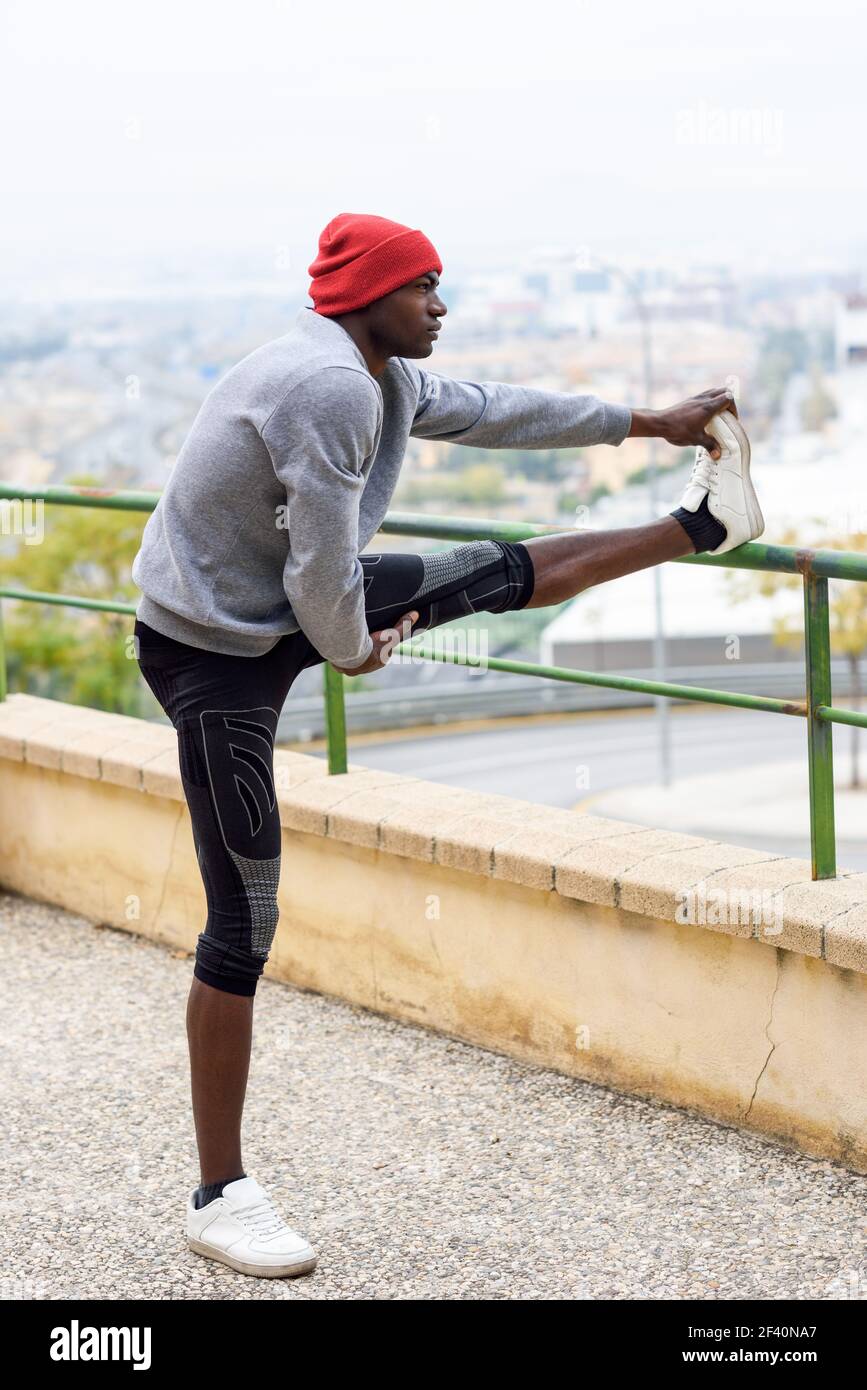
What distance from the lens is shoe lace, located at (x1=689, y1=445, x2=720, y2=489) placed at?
2.78 m

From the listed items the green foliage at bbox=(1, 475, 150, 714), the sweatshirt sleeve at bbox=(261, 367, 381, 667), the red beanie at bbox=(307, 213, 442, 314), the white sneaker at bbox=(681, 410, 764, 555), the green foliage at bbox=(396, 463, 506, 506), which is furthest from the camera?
the green foliage at bbox=(396, 463, 506, 506)

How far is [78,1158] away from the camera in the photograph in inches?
127

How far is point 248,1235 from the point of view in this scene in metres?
2.69

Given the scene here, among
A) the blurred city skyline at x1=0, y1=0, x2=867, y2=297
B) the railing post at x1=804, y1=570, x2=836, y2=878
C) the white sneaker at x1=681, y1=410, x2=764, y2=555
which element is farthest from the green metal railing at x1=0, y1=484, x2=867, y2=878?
the blurred city skyline at x1=0, y1=0, x2=867, y2=297

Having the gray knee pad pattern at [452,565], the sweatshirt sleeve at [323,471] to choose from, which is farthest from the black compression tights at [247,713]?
the sweatshirt sleeve at [323,471]

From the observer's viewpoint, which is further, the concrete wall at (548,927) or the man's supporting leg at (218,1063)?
the concrete wall at (548,927)

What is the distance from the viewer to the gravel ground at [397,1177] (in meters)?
2.66

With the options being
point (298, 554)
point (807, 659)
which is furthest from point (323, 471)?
point (807, 659)

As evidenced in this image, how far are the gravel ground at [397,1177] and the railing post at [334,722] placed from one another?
0.63 m

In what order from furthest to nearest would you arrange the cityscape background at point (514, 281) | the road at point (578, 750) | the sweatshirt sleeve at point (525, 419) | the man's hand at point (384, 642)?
the cityscape background at point (514, 281) < the road at point (578, 750) < the sweatshirt sleeve at point (525, 419) < the man's hand at point (384, 642)

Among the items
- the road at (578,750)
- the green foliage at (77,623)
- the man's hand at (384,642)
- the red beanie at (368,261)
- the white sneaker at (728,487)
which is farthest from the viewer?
the road at (578,750)

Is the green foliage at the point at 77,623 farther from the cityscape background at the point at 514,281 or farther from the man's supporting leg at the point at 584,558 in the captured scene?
the man's supporting leg at the point at 584,558

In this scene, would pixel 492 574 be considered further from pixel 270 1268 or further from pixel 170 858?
pixel 170 858

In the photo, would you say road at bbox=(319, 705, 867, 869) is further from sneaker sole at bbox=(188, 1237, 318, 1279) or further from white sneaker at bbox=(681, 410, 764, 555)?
sneaker sole at bbox=(188, 1237, 318, 1279)
